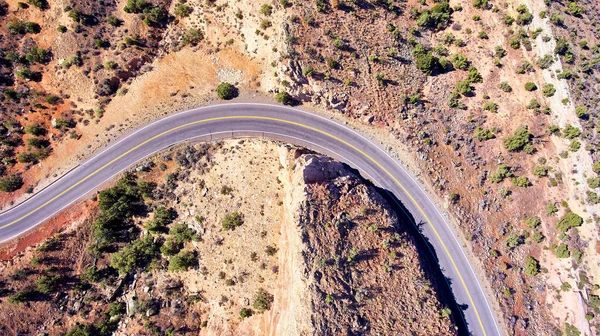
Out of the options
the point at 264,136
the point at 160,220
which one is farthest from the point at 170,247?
the point at 264,136

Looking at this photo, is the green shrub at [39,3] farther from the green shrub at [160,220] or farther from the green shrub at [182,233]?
the green shrub at [182,233]

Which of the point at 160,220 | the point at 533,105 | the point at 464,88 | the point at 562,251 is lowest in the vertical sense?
the point at 160,220

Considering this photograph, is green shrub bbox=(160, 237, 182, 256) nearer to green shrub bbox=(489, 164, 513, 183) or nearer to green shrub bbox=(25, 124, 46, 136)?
green shrub bbox=(25, 124, 46, 136)

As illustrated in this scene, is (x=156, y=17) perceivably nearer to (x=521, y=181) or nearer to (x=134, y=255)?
(x=134, y=255)

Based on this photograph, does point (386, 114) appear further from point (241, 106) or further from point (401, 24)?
point (241, 106)

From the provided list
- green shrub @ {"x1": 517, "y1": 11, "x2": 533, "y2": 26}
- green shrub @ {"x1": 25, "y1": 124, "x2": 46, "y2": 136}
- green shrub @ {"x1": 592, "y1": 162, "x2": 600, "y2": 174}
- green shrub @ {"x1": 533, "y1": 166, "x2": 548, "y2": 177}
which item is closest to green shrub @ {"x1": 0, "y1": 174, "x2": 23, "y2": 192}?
green shrub @ {"x1": 25, "y1": 124, "x2": 46, "y2": 136}

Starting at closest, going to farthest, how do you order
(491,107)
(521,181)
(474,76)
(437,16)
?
(521,181) → (491,107) → (474,76) → (437,16)

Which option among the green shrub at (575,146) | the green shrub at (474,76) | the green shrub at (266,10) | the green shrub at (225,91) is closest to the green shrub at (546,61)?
the green shrub at (474,76)
